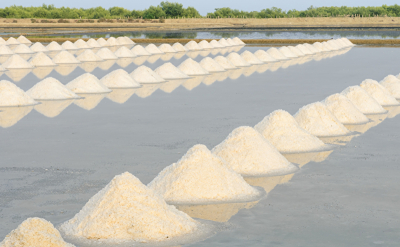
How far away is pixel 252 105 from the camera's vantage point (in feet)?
40.0

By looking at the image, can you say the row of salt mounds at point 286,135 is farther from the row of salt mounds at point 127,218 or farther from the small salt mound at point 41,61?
the small salt mound at point 41,61

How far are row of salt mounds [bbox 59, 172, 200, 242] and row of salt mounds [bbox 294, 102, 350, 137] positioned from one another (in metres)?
4.73

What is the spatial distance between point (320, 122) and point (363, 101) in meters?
2.53

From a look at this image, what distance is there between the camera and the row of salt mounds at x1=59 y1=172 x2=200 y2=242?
4.88m

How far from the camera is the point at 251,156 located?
23.6ft

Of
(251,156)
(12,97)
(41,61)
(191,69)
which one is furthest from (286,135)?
(41,61)

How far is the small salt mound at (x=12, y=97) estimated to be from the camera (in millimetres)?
11977

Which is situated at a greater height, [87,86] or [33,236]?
[33,236]

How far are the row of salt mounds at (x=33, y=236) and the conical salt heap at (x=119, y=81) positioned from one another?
1085 cm

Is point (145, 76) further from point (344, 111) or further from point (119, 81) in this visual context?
point (344, 111)

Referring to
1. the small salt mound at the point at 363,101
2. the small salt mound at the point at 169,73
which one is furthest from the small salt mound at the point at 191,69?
the small salt mound at the point at 363,101

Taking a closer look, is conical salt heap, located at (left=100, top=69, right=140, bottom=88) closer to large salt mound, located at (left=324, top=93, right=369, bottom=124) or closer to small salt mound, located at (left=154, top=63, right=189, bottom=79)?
small salt mound, located at (left=154, top=63, right=189, bottom=79)

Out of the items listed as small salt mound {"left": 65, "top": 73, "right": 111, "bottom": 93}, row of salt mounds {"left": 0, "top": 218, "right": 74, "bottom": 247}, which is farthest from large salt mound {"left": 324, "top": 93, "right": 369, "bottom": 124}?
row of salt mounds {"left": 0, "top": 218, "right": 74, "bottom": 247}

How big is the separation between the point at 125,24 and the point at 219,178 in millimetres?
67046
